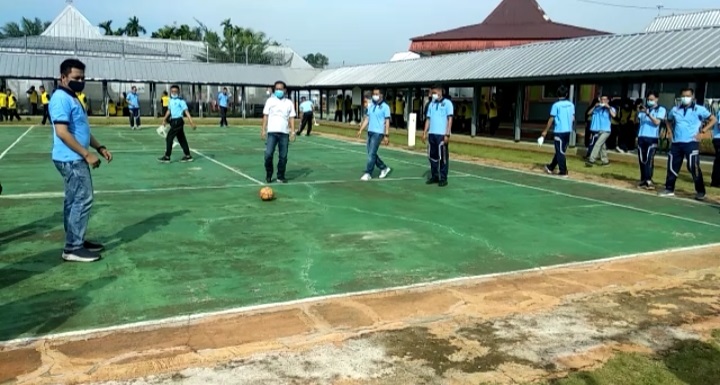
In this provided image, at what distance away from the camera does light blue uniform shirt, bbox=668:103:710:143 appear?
1099 cm

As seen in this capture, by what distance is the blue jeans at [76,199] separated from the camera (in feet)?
20.4

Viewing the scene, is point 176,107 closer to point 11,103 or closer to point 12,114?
point 11,103

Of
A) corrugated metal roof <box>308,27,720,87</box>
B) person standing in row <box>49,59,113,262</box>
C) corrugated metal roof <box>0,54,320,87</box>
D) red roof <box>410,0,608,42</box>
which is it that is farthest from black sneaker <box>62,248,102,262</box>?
red roof <box>410,0,608,42</box>

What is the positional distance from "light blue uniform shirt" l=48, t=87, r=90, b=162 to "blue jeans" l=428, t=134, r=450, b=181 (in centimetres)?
697

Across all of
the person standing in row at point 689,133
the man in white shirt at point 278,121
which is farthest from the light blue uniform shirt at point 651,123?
the man in white shirt at point 278,121

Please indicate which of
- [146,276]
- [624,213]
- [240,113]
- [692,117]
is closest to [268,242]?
[146,276]

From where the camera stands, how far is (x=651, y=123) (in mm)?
12281

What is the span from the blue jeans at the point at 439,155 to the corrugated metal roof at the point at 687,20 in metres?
30.1

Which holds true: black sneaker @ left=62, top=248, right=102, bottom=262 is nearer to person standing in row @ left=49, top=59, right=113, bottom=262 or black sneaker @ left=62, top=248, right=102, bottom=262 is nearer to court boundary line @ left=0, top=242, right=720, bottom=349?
person standing in row @ left=49, top=59, right=113, bottom=262

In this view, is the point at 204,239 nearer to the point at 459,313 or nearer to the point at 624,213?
the point at 459,313

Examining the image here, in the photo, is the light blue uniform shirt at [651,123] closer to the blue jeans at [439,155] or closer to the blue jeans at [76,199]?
the blue jeans at [439,155]

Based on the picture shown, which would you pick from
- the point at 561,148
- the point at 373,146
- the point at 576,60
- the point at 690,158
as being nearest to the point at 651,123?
the point at 690,158

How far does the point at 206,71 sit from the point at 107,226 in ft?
118

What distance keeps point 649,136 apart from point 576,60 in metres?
9.97
